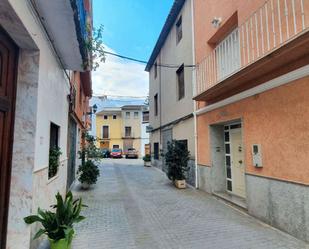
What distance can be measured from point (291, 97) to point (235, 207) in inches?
129

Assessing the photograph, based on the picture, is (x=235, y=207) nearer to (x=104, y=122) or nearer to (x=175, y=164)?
(x=175, y=164)

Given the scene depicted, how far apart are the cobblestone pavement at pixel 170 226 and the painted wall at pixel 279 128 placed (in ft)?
3.75

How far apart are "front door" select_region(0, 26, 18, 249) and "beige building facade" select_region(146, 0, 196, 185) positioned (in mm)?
7193

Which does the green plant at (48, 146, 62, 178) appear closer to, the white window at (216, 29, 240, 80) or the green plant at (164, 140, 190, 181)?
the white window at (216, 29, 240, 80)

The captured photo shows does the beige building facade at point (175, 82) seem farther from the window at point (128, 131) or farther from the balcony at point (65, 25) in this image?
the window at point (128, 131)

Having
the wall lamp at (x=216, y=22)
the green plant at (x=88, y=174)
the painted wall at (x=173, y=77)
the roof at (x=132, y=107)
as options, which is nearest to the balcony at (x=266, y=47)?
the wall lamp at (x=216, y=22)

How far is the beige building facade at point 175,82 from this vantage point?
9844 millimetres

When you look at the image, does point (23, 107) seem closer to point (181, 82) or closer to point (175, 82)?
point (181, 82)

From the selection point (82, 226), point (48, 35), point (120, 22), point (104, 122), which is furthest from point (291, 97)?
point (104, 122)

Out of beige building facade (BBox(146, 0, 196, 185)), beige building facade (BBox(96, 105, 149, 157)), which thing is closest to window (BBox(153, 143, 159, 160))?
beige building facade (BBox(146, 0, 196, 185))

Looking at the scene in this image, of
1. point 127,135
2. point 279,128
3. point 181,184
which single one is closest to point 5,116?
point 279,128

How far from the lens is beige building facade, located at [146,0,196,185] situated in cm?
984

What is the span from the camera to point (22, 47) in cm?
317

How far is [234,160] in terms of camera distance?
7.23 m
